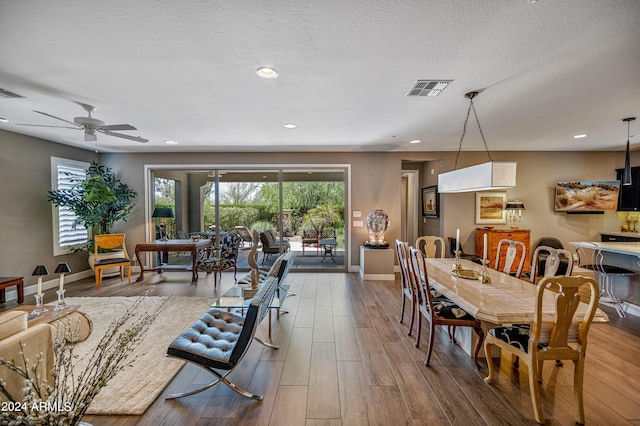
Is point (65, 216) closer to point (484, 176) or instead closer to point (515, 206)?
point (484, 176)

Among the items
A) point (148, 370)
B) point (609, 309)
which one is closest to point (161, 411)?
point (148, 370)

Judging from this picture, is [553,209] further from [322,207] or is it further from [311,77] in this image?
→ [311,77]

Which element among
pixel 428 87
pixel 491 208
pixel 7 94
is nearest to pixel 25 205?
pixel 7 94

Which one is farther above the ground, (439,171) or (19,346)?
(439,171)

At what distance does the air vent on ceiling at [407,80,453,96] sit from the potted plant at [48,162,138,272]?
5.55 m

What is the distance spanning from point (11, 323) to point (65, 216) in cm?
457

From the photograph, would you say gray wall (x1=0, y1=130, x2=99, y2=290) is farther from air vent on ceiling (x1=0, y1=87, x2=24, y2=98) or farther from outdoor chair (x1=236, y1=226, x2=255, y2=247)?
outdoor chair (x1=236, y1=226, x2=255, y2=247)

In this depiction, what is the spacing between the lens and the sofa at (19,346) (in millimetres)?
1564

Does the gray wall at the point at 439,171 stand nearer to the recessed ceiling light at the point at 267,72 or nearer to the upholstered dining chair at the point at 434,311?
the upholstered dining chair at the point at 434,311

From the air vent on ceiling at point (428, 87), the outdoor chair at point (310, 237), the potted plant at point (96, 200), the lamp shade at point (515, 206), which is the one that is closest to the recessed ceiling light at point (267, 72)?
the air vent on ceiling at point (428, 87)

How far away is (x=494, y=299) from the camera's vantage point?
2283 mm

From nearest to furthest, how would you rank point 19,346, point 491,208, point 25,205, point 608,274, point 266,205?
1. point 19,346
2. point 608,274
3. point 25,205
4. point 491,208
5. point 266,205

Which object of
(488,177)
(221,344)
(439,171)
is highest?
(439,171)

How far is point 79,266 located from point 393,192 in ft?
21.9
